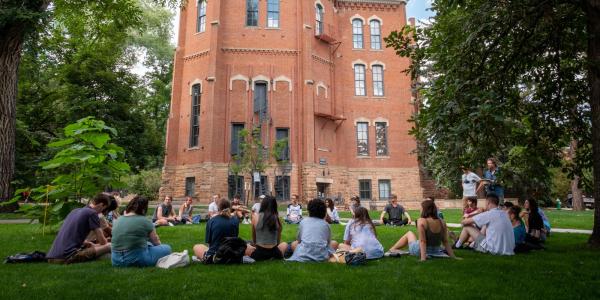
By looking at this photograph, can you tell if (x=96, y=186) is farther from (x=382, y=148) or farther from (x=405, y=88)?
(x=405, y=88)

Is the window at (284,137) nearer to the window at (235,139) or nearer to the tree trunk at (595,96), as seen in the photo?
the window at (235,139)

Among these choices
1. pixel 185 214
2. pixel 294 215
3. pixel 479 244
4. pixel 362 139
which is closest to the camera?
pixel 479 244

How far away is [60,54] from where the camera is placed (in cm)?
2045

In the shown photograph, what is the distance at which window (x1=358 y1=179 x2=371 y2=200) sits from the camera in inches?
1171

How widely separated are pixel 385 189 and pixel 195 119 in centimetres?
1533

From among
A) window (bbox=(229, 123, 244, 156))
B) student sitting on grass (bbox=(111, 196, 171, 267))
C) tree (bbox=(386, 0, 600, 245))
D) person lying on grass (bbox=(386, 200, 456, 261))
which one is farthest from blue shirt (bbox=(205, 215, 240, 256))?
window (bbox=(229, 123, 244, 156))

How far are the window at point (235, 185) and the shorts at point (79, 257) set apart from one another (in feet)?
63.3

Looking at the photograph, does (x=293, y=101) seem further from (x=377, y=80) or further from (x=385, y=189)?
(x=385, y=189)

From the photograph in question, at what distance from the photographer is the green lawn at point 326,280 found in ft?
13.8

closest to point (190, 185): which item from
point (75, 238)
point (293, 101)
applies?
point (293, 101)

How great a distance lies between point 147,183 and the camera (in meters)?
39.8

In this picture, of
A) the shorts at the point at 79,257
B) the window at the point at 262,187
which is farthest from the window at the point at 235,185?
the shorts at the point at 79,257

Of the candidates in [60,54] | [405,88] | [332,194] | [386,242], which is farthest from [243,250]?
[405,88]

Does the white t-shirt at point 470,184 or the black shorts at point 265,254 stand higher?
the white t-shirt at point 470,184
